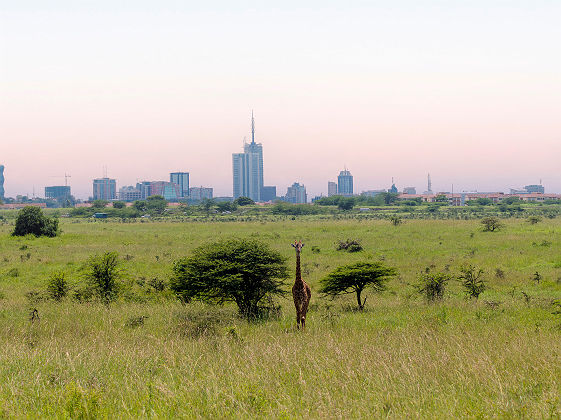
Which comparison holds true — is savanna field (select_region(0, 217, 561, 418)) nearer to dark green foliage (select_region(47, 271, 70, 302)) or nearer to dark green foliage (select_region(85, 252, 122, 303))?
dark green foliage (select_region(47, 271, 70, 302))

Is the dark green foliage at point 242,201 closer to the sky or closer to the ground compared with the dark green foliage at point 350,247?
closer to the sky

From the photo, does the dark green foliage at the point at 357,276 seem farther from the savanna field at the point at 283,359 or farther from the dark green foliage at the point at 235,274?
the dark green foliage at the point at 235,274

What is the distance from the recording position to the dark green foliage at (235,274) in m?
11.9

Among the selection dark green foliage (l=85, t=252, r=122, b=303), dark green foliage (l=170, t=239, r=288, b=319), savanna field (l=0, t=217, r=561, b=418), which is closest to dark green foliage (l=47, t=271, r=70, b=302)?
savanna field (l=0, t=217, r=561, b=418)

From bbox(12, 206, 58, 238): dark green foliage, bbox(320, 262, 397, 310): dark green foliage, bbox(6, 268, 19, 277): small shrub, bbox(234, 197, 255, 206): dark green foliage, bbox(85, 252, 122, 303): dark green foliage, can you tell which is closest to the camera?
bbox(320, 262, 397, 310): dark green foliage

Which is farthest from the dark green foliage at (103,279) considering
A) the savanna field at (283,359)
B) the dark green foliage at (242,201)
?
the dark green foliage at (242,201)

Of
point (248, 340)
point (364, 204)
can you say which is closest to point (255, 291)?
point (248, 340)

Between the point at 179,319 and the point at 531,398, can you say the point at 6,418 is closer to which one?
the point at 531,398

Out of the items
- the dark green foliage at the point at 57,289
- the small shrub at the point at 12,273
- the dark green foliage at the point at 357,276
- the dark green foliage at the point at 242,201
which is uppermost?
the dark green foliage at the point at 242,201

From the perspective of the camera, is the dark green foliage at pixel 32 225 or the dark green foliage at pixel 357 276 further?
the dark green foliage at pixel 32 225

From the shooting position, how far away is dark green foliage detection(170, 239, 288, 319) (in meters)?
11.9

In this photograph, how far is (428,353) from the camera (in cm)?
695

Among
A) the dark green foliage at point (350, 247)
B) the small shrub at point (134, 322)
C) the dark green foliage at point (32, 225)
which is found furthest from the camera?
the dark green foliage at point (32, 225)

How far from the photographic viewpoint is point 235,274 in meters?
11.9
